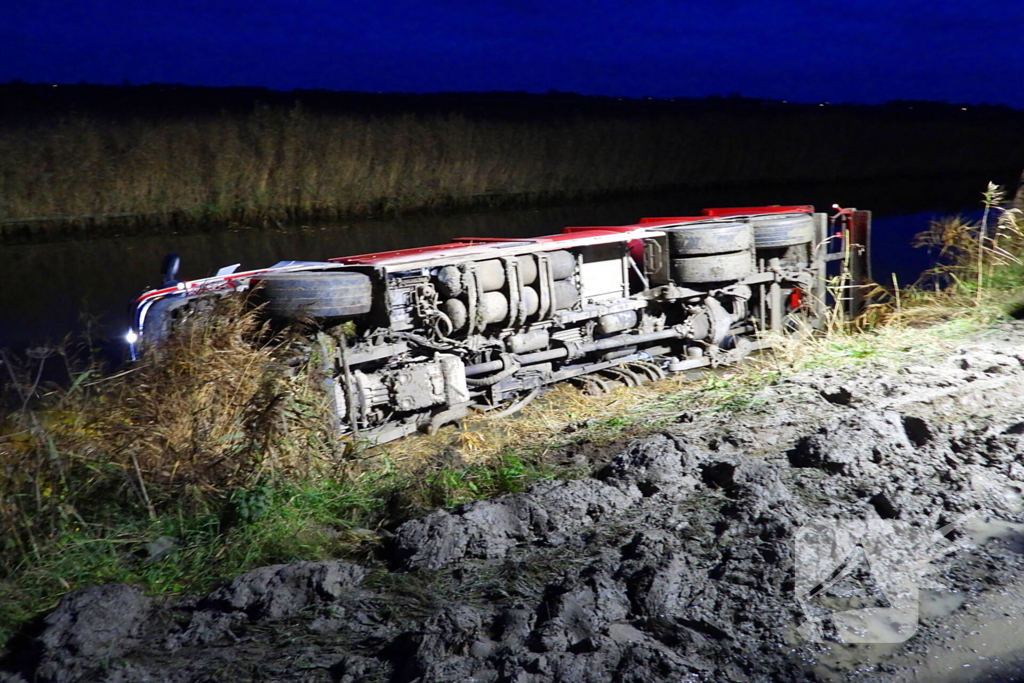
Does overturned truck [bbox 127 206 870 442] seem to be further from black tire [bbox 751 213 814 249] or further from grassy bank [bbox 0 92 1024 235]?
grassy bank [bbox 0 92 1024 235]

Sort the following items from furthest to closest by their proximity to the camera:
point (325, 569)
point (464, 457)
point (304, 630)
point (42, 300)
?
point (42, 300) → point (464, 457) → point (325, 569) → point (304, 630)

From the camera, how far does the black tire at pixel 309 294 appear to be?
21.7 ft

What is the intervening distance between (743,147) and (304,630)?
19.6 m

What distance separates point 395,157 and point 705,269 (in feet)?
27.2

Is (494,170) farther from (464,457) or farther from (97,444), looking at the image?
(97,444)

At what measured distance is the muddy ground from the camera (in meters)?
3.31

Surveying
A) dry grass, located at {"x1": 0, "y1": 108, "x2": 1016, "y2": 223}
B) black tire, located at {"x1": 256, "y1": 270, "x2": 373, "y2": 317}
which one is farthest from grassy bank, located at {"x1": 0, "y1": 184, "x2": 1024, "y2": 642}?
dry grass, located at {"x1": 0, "y1": 108, "x2": 1016, "y2": 223}

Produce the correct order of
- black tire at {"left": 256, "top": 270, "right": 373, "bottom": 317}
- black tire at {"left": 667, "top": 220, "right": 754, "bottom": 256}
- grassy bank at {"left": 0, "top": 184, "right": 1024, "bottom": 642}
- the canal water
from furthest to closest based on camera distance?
the canal water, black tire at {"left": 667, "top": 220, "right": 754, "bottom": 256}, black tire at {"left": 256, "top": 270, "right": 373, "bottom": 317}, grassy bank at {"left": 0, "top": 184, "right": 1024, "bottom": 642}

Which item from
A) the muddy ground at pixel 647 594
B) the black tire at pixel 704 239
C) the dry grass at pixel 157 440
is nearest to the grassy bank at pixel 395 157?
the black tire at pixel 704 239

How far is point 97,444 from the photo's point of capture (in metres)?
4.82

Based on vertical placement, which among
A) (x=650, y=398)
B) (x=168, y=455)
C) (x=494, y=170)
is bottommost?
(x=650, y=398)

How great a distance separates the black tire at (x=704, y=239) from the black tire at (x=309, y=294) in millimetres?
3761

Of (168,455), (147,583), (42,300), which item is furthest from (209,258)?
(147,583)

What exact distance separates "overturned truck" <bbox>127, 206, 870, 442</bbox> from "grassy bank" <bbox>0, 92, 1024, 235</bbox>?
6.30m
